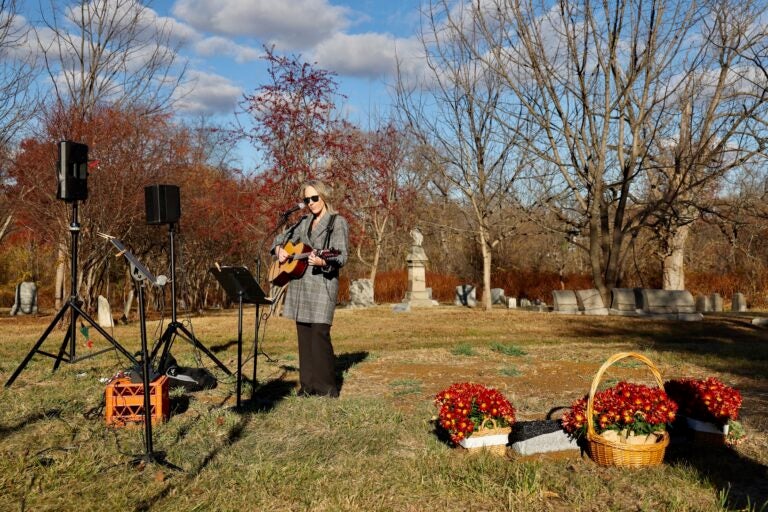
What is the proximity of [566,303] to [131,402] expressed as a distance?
45.5 feet

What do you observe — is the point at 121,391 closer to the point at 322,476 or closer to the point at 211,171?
the point at 322,476

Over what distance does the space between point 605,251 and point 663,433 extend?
13.2 metres

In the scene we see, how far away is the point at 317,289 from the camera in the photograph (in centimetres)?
592

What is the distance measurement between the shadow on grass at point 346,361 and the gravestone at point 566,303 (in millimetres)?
8900

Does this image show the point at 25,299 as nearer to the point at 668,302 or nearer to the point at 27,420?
the point at 27,420

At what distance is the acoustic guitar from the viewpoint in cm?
565

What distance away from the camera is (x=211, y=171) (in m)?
24.0

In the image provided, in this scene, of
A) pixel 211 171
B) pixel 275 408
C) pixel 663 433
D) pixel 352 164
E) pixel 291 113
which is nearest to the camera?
pixel 663 433

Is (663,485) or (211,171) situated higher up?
(211,171)

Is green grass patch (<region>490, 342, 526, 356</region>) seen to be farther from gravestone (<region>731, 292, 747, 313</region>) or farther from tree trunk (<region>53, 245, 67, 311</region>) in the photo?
gravestone (<region>731, 292, 747, 313</region>)

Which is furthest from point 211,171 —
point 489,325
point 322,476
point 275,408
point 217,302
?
point 322,476

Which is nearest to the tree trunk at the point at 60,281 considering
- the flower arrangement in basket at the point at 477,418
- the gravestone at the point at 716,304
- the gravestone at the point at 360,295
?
the gravestone at the point at 360,295

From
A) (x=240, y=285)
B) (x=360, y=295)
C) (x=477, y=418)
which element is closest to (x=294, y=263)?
(x=240, y=285)

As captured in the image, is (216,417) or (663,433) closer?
(663,433)
